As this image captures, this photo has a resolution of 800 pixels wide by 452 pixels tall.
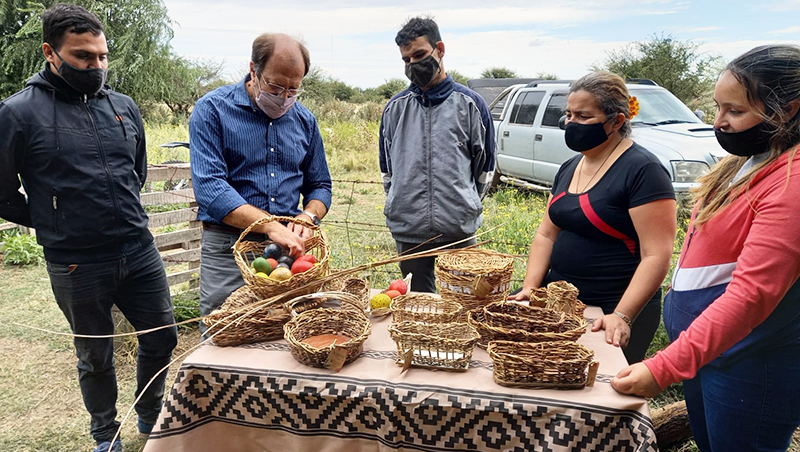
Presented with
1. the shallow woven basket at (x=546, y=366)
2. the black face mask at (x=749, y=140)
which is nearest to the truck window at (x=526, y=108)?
the black face mask at (x=749, y=140)

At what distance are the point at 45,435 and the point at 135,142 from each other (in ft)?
6.09

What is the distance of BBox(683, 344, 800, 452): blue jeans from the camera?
1608 millimetres

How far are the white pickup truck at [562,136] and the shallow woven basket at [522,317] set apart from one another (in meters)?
4.23

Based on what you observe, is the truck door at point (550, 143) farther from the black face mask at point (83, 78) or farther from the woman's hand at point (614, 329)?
the black face mask at point (83, 78)

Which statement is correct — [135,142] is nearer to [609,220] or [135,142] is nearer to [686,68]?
[609,220]

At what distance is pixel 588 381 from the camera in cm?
171

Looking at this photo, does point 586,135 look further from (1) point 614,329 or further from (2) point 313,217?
(2) point 313,217

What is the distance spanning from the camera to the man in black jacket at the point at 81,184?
2.59 m

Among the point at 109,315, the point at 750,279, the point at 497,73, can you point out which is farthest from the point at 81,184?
the point at 497,73

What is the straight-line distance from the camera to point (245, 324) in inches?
80.7

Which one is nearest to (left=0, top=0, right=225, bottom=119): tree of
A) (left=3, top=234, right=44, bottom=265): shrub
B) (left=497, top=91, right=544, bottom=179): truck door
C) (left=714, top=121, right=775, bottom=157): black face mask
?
(left=3, top=234, right=44, bottom=265): shrub

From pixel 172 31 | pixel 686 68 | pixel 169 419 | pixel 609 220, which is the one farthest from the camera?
pixel 172 31

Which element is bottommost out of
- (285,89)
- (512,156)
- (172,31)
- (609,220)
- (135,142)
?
(512,156)

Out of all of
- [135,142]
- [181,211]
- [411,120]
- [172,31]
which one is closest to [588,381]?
[411,120]
